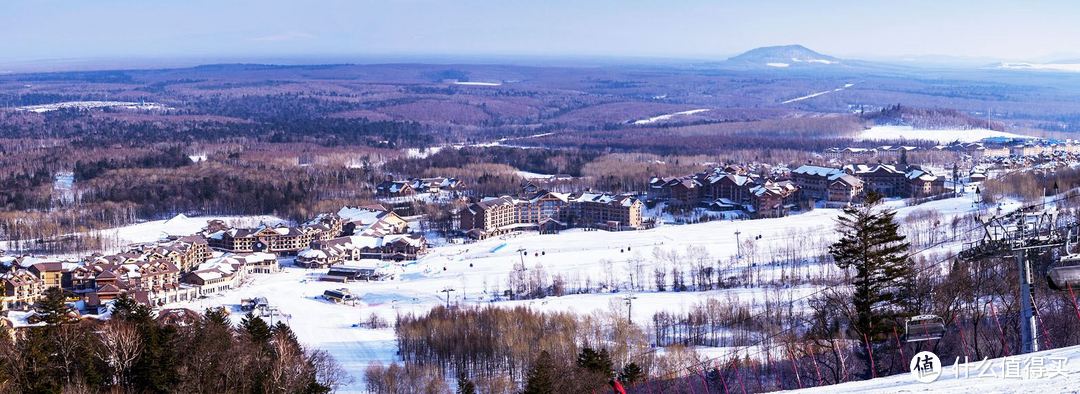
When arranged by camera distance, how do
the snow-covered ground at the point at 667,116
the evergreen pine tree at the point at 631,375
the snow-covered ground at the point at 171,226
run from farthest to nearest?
the snow-covered ground at the point at 667,116 < the snow-covered ground at the point at 171,226 < the evergreen pine tree at the point at 631,375

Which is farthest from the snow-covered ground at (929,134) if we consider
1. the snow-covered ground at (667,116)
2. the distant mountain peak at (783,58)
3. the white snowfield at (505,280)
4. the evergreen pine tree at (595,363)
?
the distant mountain peak at (783,58)

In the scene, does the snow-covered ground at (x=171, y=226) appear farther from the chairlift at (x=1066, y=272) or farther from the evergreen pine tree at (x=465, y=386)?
the chairlift at (x=1066, y=272)

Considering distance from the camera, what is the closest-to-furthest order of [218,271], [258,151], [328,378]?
[328,378] → [218,271] → [258,151]

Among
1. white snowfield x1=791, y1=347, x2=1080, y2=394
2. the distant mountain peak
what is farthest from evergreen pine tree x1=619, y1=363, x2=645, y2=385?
the distant mountain peak

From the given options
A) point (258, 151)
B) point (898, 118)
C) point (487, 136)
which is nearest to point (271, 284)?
point (258, 151)

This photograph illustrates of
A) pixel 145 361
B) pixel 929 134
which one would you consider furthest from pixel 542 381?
pixel 929 134

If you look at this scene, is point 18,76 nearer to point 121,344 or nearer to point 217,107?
point 217,107

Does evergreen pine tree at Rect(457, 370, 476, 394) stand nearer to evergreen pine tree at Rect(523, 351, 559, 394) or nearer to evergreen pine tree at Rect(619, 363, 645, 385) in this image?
evergreen pine tree at Rect(523, 351, 559, 394)

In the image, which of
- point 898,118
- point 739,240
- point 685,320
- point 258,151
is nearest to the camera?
point 685,320
